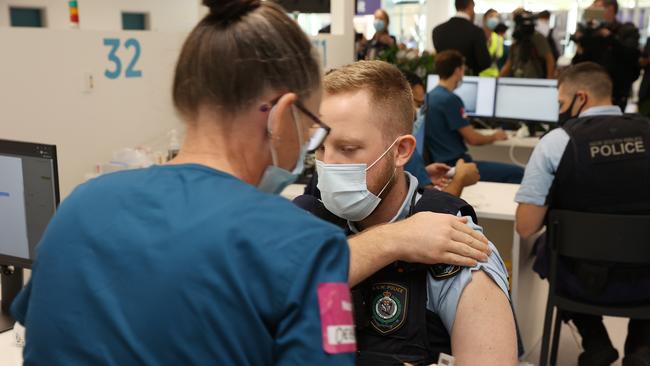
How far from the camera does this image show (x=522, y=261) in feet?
10.3

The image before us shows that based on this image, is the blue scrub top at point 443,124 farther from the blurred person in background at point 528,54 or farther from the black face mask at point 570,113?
the blurred person in background at point 528,54

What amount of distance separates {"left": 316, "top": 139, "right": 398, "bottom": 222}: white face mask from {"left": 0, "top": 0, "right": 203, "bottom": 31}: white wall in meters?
6.07

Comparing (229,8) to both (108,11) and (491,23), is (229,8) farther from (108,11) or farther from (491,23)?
(108,11)

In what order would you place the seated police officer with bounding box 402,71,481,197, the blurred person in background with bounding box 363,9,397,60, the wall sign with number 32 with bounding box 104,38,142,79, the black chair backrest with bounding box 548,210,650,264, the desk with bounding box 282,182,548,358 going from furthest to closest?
the blurred person in background with bounding box 363,9,397,60, the wall sign with number 32 with bounding box 104,38,142,79, the desk with bounding box 282,182,548,358, the seated police officer with bounding box 402,71,481,197, the black chair backrest with bounding box 548,210,650,264

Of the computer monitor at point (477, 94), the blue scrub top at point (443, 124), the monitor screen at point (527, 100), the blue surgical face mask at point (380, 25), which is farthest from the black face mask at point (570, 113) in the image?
the blue surgical face mask at point (380, 25)

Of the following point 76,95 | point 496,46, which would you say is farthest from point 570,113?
point 496,46

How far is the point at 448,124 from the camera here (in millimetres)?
4453

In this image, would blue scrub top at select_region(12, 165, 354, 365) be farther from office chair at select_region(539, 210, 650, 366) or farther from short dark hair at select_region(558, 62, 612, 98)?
short dark hair at select_region(558, 62, 612, 98)

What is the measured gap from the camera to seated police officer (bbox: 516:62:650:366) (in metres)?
2.63

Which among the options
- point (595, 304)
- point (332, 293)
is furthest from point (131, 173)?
point (595, 304)

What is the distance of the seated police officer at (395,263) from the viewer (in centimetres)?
123

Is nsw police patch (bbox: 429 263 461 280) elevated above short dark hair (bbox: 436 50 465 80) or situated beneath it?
situated beneath

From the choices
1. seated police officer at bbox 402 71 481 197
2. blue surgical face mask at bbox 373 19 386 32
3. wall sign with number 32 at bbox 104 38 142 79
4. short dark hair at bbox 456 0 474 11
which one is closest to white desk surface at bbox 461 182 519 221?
seated police officer at bbox 402 71 481 197

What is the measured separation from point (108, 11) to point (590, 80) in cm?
696
